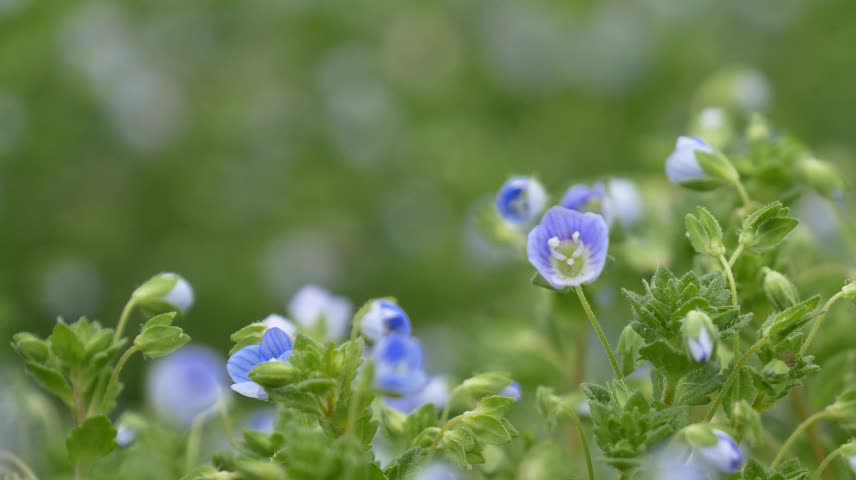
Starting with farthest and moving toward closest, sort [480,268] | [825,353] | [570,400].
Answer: [480,268] < [825,353] < [570,400]

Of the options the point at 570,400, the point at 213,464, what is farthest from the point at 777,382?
the point at 213,464

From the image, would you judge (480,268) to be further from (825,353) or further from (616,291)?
(825,353)

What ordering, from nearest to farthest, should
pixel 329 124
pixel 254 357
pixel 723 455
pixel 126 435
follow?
pixel 723 455, pixel 254 357, pixel 126 435, pixel 329 124

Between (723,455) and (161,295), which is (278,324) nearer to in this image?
(161,295)

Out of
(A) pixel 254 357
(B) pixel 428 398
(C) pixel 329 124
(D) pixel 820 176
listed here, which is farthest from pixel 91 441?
(C) pixel 329 124

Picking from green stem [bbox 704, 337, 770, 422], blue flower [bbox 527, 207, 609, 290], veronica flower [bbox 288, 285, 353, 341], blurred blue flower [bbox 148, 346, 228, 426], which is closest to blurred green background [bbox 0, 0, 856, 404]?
blurred blue flower [bbox 148, 346, 228, 426]

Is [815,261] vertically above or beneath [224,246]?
beneath
